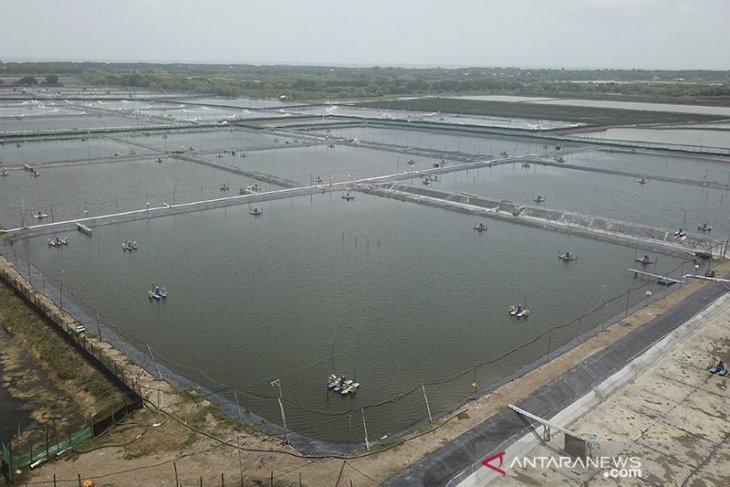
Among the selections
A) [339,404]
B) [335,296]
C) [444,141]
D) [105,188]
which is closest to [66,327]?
[335,296]

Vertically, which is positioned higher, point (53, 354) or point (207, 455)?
point (53, 354)

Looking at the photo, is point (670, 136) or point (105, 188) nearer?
point (105, 188)

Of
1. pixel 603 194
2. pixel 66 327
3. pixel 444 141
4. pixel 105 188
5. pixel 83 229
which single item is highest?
pixel 444 141

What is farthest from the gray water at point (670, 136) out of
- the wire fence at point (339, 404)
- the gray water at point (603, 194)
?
the wire fence at point (339, 404)

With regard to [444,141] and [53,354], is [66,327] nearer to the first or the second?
[53,354]

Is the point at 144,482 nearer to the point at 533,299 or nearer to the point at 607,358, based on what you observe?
the point at 607,358

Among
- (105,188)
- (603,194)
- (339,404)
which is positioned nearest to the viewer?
(339,404)

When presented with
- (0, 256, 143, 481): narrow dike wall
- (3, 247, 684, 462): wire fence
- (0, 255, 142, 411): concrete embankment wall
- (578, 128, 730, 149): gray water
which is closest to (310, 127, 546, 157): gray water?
(578, 128, 730, 149): gray water
